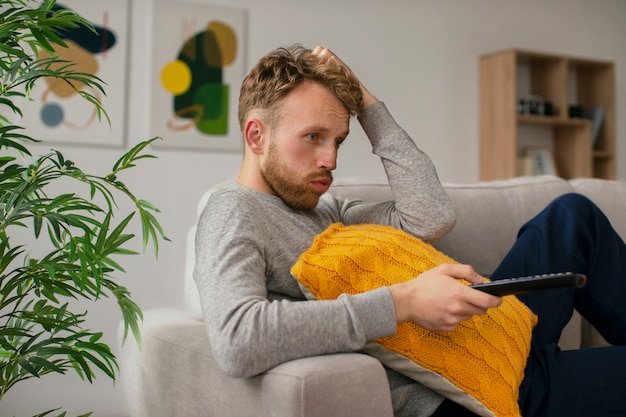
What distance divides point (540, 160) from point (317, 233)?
10.6 ft

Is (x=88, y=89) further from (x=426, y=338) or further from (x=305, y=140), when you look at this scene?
(x=426, y=338)

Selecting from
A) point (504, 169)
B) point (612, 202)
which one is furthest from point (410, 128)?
point (612, 202)

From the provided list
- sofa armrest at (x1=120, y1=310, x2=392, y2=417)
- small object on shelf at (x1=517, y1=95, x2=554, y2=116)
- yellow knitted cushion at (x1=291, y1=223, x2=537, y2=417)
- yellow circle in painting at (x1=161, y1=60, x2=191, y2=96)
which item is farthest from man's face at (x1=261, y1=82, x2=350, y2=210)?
small object on shelf at (x1=517, y1=95, x2=554, y2=116)

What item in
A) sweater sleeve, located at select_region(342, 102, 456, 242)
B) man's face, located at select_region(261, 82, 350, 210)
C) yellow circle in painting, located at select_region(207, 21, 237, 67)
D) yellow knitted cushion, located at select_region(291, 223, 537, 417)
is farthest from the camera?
yellow circle in painting, located at select_region(207, 21, 237, 67)

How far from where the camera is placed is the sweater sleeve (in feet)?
5.64

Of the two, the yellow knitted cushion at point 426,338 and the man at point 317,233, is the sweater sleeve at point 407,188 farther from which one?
the yellow knitted cushion at point 426,338

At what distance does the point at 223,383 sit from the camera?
1.26 m

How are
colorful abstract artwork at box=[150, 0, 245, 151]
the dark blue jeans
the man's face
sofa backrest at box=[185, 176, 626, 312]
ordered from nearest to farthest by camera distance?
1. the dark blue jeans
2. the man's face
3. sofa backrest at box=[185, 176, 626, 312]
4. colorful abstract artwork at box=[150, 0, 245, 151]

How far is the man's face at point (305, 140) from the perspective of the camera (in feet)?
4.98

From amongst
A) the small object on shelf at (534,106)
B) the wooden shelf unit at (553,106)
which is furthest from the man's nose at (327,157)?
the small object on shelf at (534,106)

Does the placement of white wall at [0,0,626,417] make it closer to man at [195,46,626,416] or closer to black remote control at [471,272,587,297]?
man at [195,46,626,416]

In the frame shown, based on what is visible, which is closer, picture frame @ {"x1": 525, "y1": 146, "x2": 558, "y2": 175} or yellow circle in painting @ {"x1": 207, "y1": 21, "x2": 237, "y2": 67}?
yellow circle in painting @ {"x1": 207, "y1": 21, "x2": 237, "y2": 67}

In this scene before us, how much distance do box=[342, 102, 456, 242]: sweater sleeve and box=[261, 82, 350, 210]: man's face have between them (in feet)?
0.78

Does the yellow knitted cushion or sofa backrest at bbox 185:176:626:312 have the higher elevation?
sofa backrest at bbox 185:176:626:312
